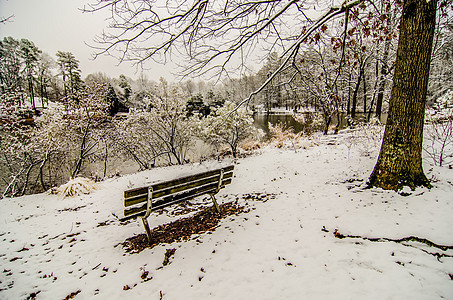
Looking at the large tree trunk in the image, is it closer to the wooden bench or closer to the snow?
the snow

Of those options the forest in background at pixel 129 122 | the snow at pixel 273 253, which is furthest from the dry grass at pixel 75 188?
the forest in background at pixel 129 122

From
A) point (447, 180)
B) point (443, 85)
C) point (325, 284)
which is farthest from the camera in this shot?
point (443, 85)

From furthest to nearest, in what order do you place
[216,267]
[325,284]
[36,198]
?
[36,198], [216,267], [325,284]

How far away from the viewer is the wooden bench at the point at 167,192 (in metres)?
3.01

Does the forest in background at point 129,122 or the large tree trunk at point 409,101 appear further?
the forest in background at point 129,122

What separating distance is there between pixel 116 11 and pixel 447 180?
652 centimetres

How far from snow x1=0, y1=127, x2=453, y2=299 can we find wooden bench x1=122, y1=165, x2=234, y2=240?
452 millimetres

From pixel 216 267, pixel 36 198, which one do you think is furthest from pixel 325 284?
pixel 36 198

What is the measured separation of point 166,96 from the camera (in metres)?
12.6

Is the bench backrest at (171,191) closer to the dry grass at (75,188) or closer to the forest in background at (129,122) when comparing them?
the forest in background at (129,122)

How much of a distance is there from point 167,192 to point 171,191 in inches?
3.0

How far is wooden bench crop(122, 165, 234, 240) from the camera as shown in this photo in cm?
301

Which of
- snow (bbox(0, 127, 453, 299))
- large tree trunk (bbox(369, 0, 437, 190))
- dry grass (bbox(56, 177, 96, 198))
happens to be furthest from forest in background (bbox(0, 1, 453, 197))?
snow (bbox(0, 127, 453, 299))

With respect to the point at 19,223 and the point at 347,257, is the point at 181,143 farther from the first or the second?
the point at 347,257
